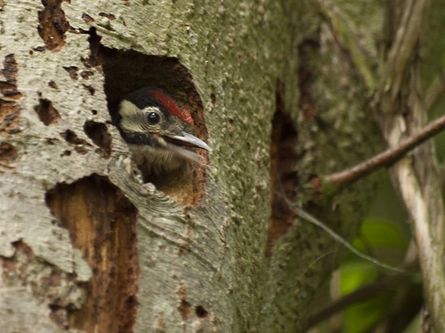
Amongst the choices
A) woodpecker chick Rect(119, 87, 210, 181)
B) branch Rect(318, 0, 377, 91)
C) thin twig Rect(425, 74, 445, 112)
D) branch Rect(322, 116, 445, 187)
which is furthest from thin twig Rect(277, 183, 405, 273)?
Answer: thin twig Rect(425, 74, 445, 112)

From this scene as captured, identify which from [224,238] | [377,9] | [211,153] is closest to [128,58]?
[211,153]

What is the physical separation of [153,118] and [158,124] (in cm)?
3

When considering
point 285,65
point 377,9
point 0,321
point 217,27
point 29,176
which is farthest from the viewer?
point 377,9

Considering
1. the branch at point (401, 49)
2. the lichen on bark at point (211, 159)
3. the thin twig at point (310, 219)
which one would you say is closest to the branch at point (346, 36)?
the branch at point (401, 49)

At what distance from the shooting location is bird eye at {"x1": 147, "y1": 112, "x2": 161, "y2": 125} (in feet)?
12.3

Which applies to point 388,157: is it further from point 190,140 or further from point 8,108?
point 8,108

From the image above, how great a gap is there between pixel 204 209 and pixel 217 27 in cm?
69

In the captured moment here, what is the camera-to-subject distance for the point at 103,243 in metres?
2.75

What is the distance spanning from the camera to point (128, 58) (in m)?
3.19

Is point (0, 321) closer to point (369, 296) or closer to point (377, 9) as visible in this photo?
point (369, 296)

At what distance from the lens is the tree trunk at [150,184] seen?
265 centimetres

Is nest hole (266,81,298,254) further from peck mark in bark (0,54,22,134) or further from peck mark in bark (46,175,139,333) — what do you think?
peck mark in bark (0,54,22,134)

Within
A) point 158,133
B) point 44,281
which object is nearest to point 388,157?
point 158,133

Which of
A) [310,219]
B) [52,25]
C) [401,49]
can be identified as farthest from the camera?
[401,49]
